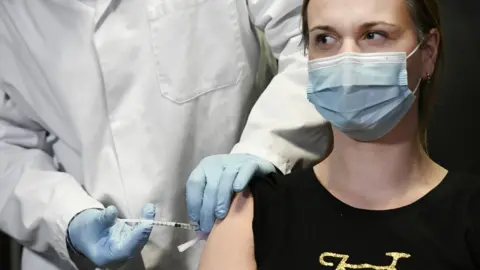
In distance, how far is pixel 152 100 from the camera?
151 centimetres

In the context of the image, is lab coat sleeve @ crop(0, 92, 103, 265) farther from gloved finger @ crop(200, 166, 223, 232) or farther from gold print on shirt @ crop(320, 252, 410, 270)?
gold print on shirt @ crop(320, 252, 410, 270)

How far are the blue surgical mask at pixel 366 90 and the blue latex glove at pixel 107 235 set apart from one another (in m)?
0.41

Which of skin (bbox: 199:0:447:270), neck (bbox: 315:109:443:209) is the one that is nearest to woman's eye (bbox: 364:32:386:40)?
skin (bbox: 199:0:447:270)

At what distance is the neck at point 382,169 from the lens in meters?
1.30

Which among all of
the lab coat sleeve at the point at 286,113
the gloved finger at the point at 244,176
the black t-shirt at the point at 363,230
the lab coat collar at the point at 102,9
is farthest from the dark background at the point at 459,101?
the lab coat collar at the point at 102,9

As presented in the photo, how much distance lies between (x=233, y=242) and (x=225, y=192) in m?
0.09

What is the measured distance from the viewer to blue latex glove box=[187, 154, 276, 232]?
130cm

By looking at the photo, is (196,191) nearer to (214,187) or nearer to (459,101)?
(214,187)

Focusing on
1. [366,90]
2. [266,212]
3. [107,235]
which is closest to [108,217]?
[107,235]

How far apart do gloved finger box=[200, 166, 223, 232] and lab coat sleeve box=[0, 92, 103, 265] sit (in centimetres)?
30

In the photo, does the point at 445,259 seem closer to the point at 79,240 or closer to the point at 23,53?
the point at 79,240

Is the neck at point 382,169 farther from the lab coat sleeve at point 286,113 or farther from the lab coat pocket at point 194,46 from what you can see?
the lab coat pocket at point 194,46

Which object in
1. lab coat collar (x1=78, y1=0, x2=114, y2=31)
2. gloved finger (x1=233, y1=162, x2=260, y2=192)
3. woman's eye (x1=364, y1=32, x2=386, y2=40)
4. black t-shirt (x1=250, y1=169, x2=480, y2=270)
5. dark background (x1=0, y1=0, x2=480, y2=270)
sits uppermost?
woman's eye (x1=364, y1=32, x2=386, y2=40)

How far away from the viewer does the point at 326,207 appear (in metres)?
1.31
